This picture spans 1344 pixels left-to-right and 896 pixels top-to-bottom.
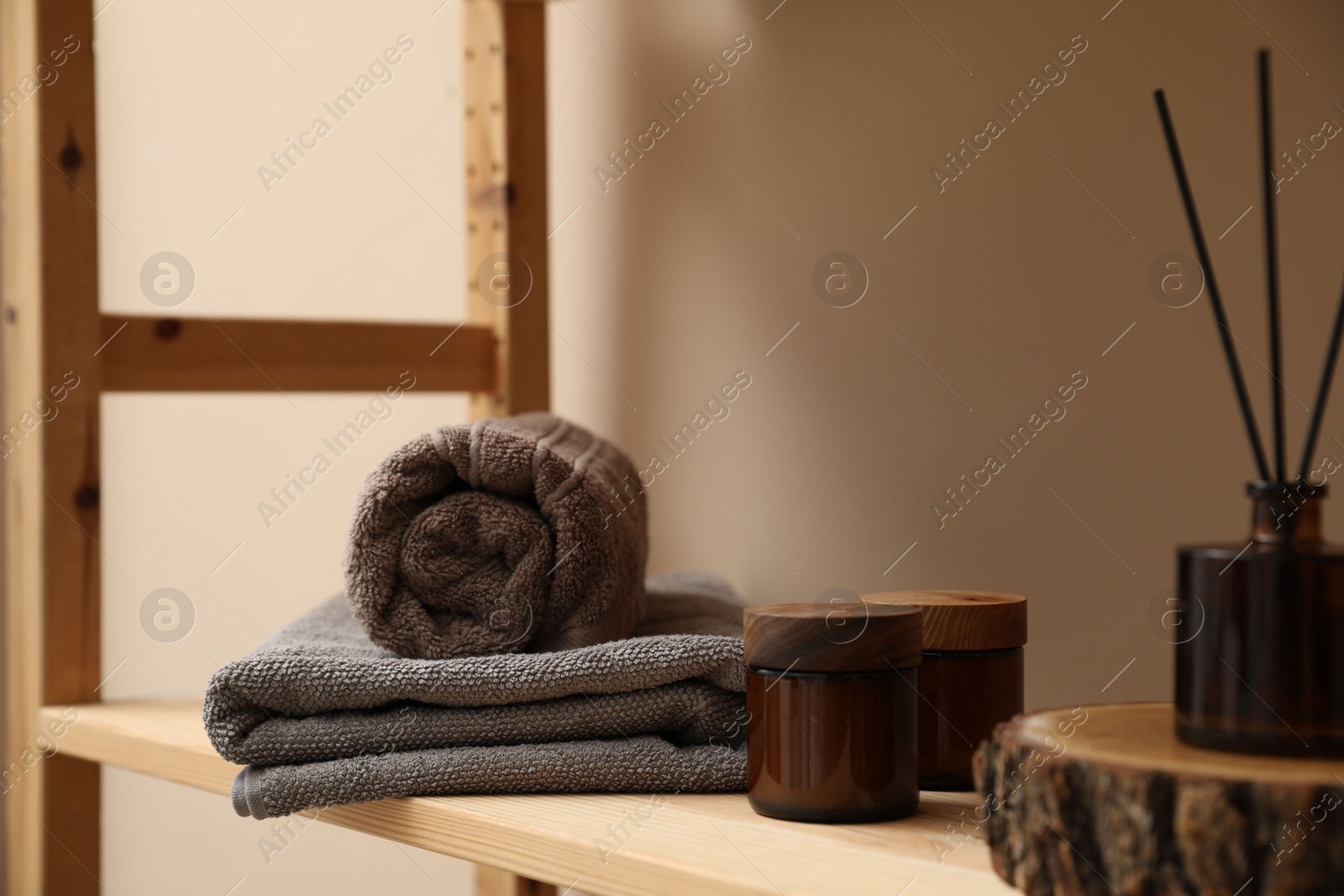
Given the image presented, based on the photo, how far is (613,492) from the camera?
68cm

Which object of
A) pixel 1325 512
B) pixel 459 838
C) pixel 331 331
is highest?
pixel 331 331

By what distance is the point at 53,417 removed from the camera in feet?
2.90

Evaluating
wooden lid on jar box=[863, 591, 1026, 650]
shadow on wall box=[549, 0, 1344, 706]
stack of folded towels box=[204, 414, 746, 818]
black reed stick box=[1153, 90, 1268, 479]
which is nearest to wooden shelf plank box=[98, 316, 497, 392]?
shadow on wall box=[549, 0, 1344, 706]

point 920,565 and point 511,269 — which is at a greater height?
point 511,269

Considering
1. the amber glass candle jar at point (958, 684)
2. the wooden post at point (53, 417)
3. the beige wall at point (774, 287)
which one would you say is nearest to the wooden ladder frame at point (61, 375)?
the wooden post at point (53, 417)

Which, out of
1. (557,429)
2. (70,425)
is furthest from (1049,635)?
(70,425)

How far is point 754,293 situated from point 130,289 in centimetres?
53

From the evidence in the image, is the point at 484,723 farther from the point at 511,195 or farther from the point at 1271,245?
the point at 511,195

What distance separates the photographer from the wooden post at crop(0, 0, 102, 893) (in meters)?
0.88

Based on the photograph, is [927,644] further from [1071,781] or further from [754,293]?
[754,293]

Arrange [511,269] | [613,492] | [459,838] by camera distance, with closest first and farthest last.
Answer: [459,838]
[613,492]
[511,269]

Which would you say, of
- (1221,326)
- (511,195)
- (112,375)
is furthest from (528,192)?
(1221,326)

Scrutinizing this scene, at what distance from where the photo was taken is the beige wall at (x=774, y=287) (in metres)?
0.70

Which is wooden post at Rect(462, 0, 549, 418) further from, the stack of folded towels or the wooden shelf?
the wooden shelf
